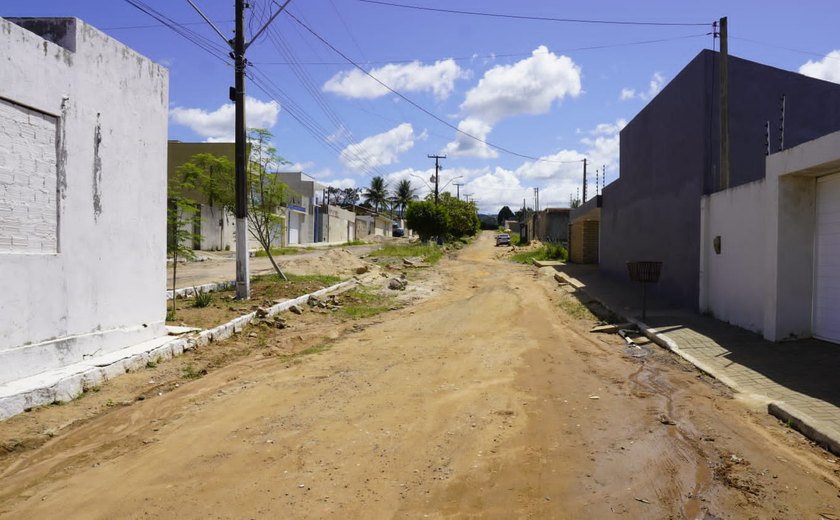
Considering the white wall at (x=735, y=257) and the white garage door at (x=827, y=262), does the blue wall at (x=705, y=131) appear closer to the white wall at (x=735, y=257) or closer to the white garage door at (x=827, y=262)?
the white wall at (x=735, y=257)

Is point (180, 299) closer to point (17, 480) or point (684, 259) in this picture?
point (17, 480)

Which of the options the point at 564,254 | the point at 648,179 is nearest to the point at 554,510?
the point at 648,179

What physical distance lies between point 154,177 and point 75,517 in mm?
6406

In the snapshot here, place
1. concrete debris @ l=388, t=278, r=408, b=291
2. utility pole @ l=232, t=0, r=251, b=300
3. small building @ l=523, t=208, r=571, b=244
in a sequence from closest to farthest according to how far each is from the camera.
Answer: utility pole @ l=232, t=0, r=251, b=300 < concrete debris @ l=388, t=278, r=408, b=291 < small building @ l=523, t=208, r=571, b=244

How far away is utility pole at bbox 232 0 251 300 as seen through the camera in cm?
1357

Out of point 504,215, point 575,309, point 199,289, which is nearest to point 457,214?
point 575,309

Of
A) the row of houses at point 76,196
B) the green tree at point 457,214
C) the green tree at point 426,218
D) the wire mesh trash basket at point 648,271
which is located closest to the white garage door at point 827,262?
the wire mesh trash basket at point 648,271

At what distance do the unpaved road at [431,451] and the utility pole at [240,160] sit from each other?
5.44 metres

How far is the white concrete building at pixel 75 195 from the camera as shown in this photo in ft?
21.4

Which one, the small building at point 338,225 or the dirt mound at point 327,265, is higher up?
the small building at point 338,225

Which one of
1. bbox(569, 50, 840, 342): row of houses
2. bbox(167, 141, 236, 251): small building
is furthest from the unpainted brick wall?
bbox(167, 141, 236, 251): small building

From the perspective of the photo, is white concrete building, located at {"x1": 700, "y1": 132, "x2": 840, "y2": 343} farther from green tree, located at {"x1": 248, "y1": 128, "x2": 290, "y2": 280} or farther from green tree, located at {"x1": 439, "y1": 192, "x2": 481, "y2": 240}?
green tree, located at {"x1": 439, "y1": 192, "x2": 481, "y2": 240}

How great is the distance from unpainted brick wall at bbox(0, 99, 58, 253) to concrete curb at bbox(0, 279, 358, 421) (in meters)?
1.44

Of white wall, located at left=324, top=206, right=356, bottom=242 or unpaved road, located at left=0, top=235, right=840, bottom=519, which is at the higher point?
white wall, located at left=324, top=206, right=356, bottom=242
